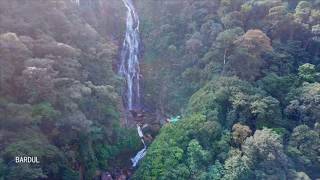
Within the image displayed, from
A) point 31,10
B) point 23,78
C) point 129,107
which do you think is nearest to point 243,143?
point 129,107

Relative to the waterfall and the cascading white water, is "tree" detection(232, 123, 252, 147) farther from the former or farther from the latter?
the cascading white water

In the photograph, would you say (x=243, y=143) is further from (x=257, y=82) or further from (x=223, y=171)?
(x=257, y=82)

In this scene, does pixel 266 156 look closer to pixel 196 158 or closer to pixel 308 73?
pixel 196 158

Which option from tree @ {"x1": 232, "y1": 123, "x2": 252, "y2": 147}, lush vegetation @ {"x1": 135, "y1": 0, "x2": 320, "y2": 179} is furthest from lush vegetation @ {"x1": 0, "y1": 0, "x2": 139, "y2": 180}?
tree @ {"x1": 232, "y1": 123, "x2": 252, "y2": 147}

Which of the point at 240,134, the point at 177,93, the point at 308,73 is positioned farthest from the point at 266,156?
the point at 177,93

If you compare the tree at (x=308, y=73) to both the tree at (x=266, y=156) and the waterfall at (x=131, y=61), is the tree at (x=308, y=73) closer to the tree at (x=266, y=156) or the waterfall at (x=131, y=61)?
the tree at (x=266, y=156)

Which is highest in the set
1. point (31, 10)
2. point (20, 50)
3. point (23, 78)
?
point (31, 10)
